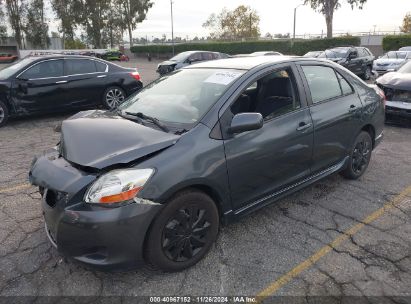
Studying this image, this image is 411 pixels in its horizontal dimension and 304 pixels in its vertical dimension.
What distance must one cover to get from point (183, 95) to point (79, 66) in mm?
5970

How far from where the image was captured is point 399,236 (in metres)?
3.37

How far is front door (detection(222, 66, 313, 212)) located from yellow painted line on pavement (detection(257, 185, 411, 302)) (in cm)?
67

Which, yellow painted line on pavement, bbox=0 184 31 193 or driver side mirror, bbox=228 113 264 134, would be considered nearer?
driver side mirror, bbox=228 113 264 134

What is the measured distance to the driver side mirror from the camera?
290 centimetres

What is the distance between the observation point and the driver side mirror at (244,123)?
2.90 metres

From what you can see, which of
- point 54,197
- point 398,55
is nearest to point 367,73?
point 398,55

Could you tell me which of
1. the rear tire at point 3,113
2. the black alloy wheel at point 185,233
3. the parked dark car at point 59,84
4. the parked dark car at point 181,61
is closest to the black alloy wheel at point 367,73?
the parked dark car at point 181,61

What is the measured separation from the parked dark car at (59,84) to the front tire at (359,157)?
16.4 ft

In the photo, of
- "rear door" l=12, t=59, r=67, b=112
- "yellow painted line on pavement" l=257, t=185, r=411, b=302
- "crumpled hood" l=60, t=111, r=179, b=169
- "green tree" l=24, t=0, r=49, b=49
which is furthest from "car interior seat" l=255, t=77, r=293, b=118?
"green tree" l=24, t=0, r=49, b=49

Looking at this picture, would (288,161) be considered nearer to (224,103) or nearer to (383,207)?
(224,103)

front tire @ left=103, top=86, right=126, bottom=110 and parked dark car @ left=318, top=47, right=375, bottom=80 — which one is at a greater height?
parked dark car @ left=318, top=47, right=375, bottom=80

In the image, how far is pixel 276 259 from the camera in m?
3.03

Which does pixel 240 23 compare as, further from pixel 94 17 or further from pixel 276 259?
pixel 276 259

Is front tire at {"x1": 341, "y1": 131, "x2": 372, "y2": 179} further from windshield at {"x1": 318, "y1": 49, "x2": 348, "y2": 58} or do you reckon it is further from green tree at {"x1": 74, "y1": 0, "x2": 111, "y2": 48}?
green tree at {"x1": 74, "y1": 0, "x2": 111, "y2": 48}
